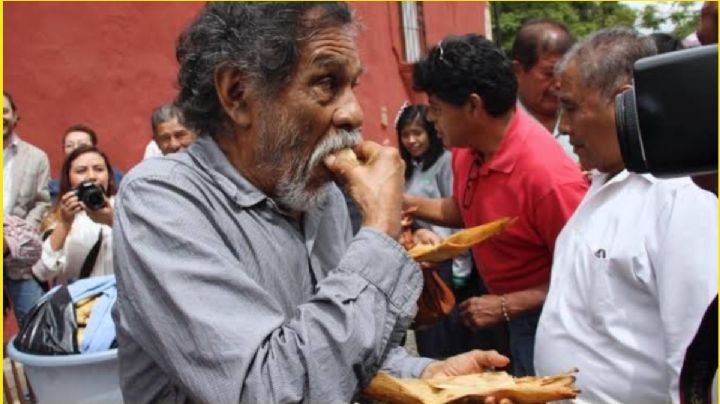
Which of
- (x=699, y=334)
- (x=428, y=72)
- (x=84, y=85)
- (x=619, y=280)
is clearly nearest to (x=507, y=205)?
(x=428, y=72)

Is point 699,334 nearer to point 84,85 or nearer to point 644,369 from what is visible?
point 644,369

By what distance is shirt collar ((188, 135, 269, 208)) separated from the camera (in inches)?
59.7

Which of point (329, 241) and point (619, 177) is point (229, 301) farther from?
point (619, 177)

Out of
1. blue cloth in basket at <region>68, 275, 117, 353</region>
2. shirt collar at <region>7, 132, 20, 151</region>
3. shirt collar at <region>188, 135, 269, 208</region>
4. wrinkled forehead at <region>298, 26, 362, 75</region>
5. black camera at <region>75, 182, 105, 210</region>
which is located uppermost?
wrinkled forehead at <region>298, 26, 362, 75</region>

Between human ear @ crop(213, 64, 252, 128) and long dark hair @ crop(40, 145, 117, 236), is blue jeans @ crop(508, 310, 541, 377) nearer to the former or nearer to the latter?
human ear @ crop(213, 64, 252, 128)

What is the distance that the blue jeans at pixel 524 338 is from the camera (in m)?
2.87

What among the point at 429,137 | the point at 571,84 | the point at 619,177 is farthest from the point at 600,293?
the point at 429,137

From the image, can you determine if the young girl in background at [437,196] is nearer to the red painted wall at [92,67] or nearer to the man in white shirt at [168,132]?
the red painted wall at [92,67]

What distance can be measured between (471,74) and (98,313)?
1496 mm

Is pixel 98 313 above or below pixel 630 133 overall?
below

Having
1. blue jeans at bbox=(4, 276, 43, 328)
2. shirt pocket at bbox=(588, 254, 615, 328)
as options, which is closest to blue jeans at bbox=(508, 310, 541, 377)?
shirt pocket at bbox=(588, 254, 615, 328)

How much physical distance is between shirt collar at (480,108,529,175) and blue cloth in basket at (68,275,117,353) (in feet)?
4.37

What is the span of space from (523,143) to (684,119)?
6.14 feet

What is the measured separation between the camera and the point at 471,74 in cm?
291
